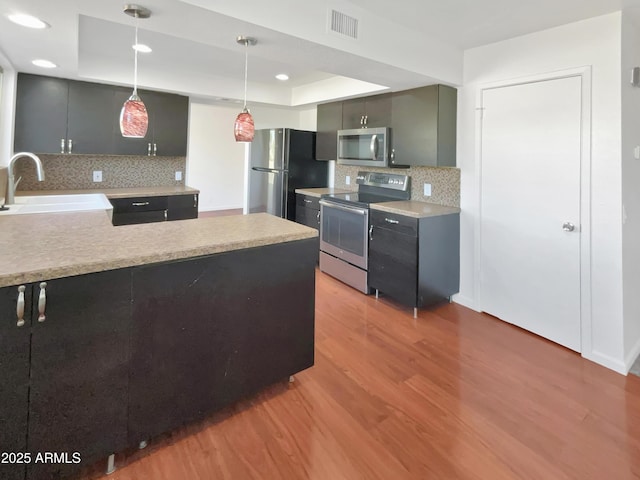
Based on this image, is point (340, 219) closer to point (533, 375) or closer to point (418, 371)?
point (418, 371)

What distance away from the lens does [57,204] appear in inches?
109

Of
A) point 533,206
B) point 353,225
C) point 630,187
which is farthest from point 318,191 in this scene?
point 630,187

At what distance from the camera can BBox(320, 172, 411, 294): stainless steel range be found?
3527 millimetres

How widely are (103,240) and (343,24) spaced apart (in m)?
1.87

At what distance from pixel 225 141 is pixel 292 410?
23.5 feet

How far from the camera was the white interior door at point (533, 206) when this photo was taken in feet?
8.30

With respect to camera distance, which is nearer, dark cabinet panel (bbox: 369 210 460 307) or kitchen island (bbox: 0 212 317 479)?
kitchen island (bbox: 0 212 317 479)

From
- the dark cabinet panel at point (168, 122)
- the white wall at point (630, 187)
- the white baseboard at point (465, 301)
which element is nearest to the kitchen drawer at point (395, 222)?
the white baseboard at point (465, 301)

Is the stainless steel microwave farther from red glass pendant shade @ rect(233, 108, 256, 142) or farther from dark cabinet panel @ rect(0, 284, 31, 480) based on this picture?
dark cabinet panel @ rect(0, 284, 31, 480)

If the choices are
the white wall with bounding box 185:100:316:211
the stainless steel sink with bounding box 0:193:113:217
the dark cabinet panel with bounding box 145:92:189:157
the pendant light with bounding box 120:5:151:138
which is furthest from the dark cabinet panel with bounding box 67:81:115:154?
the white wall with bounding box 185:100:316:211

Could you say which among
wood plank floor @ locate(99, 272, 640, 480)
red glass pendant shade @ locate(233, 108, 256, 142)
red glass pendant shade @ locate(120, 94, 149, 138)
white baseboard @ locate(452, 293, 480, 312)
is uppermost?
red glass pendant shade @ locate(233, 108, 256, 142)

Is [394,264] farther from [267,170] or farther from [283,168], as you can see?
[267,170]

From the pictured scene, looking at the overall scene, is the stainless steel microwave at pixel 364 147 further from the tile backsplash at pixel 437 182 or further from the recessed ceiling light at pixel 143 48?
the recessed ceiling light at pixel 143 48

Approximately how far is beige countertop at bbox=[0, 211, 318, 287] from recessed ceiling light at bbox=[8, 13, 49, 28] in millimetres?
1080
